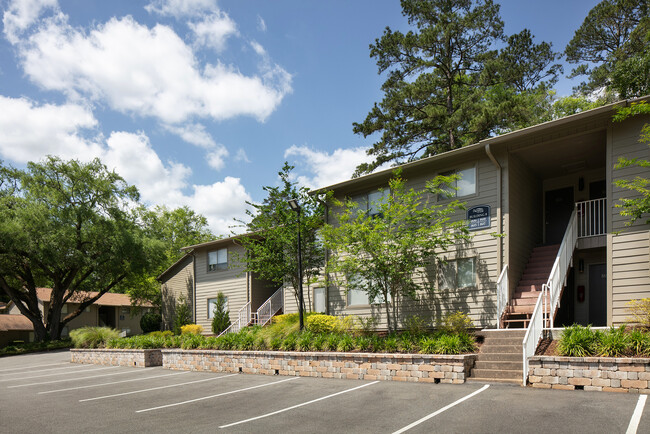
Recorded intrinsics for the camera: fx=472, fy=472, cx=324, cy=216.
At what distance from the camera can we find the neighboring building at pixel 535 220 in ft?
39.3

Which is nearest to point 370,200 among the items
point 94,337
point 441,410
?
point 441,410

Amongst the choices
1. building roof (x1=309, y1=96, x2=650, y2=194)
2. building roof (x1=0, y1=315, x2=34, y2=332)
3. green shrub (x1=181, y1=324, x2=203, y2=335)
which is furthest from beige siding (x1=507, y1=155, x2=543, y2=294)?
building roof (x1=0, y1=315, x2=34, y2=332)

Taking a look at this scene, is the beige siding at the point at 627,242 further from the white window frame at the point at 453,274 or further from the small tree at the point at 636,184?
the white window frame at the point at 453,274

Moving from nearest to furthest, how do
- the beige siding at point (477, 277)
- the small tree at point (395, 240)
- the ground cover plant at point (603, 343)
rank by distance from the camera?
1. the ground cover plant at point (603, 343)
2. the small tree at point (395, 240)
3. the beige siding at point (477, 277)

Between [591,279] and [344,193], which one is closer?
[591,279]

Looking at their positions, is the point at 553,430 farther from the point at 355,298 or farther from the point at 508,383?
the point at 355,298

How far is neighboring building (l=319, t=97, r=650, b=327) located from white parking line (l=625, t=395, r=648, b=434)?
4.51 meters

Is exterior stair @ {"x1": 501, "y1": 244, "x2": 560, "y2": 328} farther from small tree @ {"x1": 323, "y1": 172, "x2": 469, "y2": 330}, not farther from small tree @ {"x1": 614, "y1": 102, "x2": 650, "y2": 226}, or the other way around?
small tree @ {"x1": 614, "y1": 102, "x2": 650, "y2": 226}

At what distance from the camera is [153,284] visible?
137 feet

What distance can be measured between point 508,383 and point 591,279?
261 inches

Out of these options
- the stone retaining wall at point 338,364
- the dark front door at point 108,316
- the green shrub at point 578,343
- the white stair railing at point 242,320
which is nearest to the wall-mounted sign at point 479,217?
the stone retaining wall at point 338,364

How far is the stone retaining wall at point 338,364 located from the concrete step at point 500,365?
171 millimetres

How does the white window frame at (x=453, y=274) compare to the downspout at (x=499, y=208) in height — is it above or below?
below

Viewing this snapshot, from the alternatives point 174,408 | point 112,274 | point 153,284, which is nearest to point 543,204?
point 174,408
